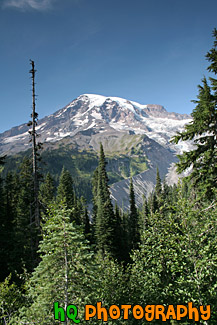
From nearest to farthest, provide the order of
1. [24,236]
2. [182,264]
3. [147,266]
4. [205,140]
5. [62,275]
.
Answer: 1. [62,275]
2. [182,264]
3. [147,266]
4. [205,140]
5. [24,236]

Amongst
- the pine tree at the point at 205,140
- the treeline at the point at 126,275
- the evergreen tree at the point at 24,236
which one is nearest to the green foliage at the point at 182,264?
the treeline at the point at 126,275

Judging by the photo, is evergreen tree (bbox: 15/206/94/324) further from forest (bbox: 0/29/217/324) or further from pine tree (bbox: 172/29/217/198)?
pine tree (bbox: 172/29/217/198)

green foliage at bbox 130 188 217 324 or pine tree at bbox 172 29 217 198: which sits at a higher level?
pine tree at bbox 172 29 217 198

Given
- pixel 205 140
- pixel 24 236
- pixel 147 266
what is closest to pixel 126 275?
pixel 147 266

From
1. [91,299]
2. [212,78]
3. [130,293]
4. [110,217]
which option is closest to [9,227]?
[110,217]

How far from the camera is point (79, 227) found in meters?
7.68

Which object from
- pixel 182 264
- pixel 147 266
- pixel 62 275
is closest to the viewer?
pixel 62 275

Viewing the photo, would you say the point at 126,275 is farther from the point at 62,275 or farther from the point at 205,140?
the point at 205,140

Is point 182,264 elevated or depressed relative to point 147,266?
elevated

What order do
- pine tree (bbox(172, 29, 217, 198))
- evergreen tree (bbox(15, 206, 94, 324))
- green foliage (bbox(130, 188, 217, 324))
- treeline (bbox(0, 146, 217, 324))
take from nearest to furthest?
evergreen tree (bbox(15, 206, 94, 324))
treeline (bbox(0, 146, 217, 324))
green foliage (bbox(130, 188, 217, 324))
pine tree (bbox(172, 29, 217, 198))

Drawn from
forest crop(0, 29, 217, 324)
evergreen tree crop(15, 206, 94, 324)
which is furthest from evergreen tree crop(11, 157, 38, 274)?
evergreen tree crop(15, 206, 94, 324)

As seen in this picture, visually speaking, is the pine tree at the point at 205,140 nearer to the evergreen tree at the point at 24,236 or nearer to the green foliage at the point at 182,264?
the green foliage at the point at 182,264

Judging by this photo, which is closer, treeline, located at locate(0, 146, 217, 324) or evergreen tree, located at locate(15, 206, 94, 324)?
evergreen tree, located at locate(15, 206, 94, 324)

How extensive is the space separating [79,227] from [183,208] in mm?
4737
